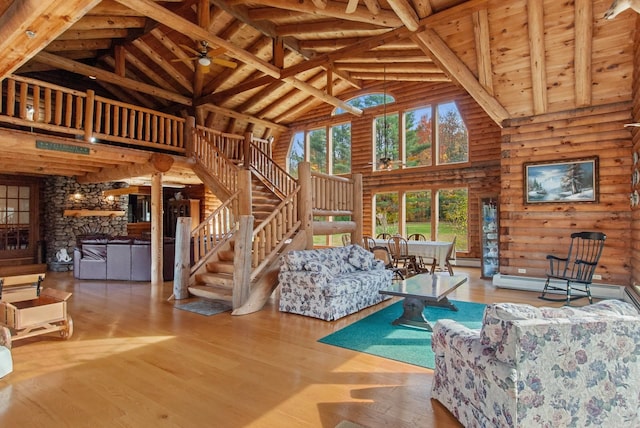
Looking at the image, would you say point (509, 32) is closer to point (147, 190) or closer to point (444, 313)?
point (444, 313)

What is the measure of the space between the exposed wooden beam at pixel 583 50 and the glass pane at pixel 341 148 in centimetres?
690

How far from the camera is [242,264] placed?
4.94 meters

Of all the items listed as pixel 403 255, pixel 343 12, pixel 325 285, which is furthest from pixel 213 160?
pixel 325 285

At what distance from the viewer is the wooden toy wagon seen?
3.53 m

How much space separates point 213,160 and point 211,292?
3854 millimetres

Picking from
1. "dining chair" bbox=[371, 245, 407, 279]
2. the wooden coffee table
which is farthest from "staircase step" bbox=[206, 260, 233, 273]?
"dining chair" bbox=[371, 245, 407, 279]

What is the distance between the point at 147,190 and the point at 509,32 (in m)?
10.9

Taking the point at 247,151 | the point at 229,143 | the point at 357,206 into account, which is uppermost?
the point at 229,143

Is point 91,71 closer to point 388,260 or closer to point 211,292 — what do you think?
point 211,292

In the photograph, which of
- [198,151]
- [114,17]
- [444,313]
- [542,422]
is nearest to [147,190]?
[198,151]

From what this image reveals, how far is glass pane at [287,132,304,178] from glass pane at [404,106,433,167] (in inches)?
158

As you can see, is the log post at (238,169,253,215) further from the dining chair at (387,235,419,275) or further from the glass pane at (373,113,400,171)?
the glass pane at (373,113,400,171)

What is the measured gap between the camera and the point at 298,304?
480 cm

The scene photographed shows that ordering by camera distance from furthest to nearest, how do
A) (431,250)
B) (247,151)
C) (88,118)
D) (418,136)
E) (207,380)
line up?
(418,136), (247,151), (431,250), (88,118), (207,380)
